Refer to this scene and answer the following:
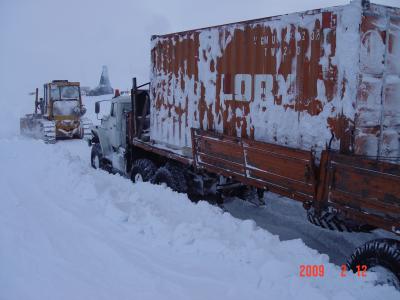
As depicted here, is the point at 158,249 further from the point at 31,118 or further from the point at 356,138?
the point at 31,118

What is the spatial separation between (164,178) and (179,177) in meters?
0.50

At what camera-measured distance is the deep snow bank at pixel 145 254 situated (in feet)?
14.1

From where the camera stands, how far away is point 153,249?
5359 millimetres

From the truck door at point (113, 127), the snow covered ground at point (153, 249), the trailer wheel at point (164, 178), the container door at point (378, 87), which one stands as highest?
the container door at point (378, 87)

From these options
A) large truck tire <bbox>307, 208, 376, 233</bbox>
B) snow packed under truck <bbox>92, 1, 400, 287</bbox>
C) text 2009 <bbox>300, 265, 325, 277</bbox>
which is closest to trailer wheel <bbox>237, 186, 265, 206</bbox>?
snow packed under truck <bbox>92, 1, 400, 287</bbox>

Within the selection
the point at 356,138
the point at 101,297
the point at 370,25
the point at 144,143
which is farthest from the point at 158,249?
the point at 144,143

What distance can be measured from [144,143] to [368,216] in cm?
600

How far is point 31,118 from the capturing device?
63.9 feet

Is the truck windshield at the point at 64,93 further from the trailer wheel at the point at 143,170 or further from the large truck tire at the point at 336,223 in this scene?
the large truck tire at the point at 336,223

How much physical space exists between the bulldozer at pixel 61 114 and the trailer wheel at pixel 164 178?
1043 cm

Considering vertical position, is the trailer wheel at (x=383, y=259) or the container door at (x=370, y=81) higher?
the container door at (x=370, y=81)
